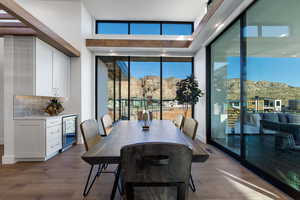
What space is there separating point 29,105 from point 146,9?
406 cm

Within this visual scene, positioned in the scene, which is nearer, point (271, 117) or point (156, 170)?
point (156, 170)

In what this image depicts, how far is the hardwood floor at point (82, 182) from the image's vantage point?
206 centimetres

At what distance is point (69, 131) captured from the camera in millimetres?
4016

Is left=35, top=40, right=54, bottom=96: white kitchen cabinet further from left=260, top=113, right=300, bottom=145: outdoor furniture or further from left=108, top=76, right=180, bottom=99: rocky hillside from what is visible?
left=260, top=113, right=300, bottom=145: outdoor furniture

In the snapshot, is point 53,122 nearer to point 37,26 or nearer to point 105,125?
point 105,125

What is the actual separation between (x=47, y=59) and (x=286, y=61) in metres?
4.39

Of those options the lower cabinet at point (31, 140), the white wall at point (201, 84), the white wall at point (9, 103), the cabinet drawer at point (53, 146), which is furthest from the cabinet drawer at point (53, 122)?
the white wall at point (201, 84)

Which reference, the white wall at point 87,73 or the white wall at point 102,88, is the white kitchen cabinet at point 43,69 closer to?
the white wall at point 87,73

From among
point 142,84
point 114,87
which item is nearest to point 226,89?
point 142,84

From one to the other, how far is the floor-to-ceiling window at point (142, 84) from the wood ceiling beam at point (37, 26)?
1.55m

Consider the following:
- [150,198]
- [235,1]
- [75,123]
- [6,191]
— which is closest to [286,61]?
[235,1]

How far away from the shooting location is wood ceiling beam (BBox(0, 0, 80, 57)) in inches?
85.8

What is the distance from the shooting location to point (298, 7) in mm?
1947

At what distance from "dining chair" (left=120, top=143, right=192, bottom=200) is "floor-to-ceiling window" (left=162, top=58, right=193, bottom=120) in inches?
181
